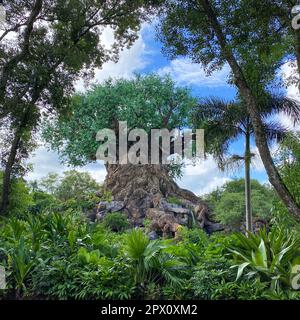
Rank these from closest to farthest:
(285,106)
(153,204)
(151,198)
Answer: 1. (285,106)
2. (153,204)
3. (151,198)

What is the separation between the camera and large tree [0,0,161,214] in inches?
485

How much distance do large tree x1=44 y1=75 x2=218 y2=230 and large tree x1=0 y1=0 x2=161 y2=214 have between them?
11.8m

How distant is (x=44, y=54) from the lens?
12922 mm

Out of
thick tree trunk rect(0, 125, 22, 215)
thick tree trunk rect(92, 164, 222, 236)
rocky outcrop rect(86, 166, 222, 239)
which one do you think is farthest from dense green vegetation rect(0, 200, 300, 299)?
rocky outcrop rect(86, 166, 222, 239)

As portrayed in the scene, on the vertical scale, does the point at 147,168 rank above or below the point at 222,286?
above

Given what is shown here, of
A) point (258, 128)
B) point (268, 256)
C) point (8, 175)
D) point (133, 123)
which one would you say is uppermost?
point (133, 123)

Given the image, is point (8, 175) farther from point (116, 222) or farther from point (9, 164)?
point (116, 222)

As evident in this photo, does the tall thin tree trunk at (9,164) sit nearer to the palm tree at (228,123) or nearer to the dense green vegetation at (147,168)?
the dense green vegetation at (147,168)

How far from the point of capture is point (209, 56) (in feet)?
37.0

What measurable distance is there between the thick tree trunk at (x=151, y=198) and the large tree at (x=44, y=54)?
10.0m

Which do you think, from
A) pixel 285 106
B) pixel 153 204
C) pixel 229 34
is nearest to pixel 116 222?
pixel 153 204

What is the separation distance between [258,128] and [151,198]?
16192mm

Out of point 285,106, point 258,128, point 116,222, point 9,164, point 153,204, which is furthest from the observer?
point 153,204
